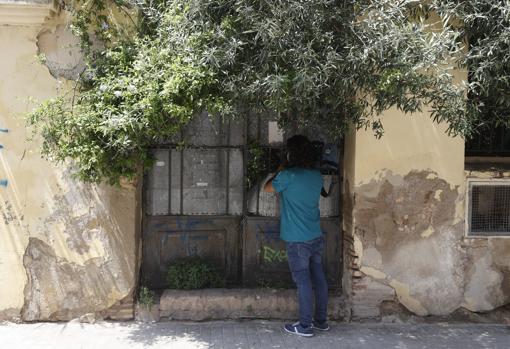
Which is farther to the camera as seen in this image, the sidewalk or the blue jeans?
the blue jeans

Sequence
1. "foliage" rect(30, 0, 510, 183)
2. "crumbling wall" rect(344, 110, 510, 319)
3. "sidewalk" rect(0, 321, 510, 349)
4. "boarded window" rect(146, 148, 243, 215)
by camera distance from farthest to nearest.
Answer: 1. "boarded window" rect(146, 148, 243, 215)
2. "crumbling wall" rect(344, 110, 510, 319)
3. "sidewalk" rect(0, 321, 510, 349)
4. "foliage" rect(30, 0, 510, 183)

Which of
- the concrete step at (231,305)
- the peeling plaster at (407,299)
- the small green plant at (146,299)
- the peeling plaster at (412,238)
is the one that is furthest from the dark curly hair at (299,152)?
the small green plant at (146,299)

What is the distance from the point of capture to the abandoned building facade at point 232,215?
16.9 ft

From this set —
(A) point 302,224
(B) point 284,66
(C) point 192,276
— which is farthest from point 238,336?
(B) point 284,66

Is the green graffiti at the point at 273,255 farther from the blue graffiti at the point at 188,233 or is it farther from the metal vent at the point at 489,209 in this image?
the metal vent at the point at 489,209

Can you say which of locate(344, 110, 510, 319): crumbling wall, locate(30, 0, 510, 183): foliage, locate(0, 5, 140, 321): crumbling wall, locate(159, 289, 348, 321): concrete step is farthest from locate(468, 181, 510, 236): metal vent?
locate(0, 5, 140, 321): crumbling wall

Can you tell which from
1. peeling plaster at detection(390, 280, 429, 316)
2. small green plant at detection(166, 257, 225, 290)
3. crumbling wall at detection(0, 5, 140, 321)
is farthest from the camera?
A: small green plant at detection(166, 257, 225, 290)

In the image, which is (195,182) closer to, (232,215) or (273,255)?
(232,215)

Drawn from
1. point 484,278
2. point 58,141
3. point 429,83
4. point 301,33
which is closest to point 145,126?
point 58,141

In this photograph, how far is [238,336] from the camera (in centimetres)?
517

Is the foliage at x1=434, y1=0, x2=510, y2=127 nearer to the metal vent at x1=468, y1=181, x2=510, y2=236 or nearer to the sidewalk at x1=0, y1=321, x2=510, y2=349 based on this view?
the metal vent at x1=468, y1=181, x2=510, y2=236

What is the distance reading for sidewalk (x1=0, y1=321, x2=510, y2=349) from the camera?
A: 4.97 meters

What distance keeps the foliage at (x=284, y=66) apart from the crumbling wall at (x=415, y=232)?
3.14ft

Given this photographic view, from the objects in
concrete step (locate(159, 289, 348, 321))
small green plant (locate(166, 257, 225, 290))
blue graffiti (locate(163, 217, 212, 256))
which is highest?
blue graffiti (locate(163, 217, 212, 256))
